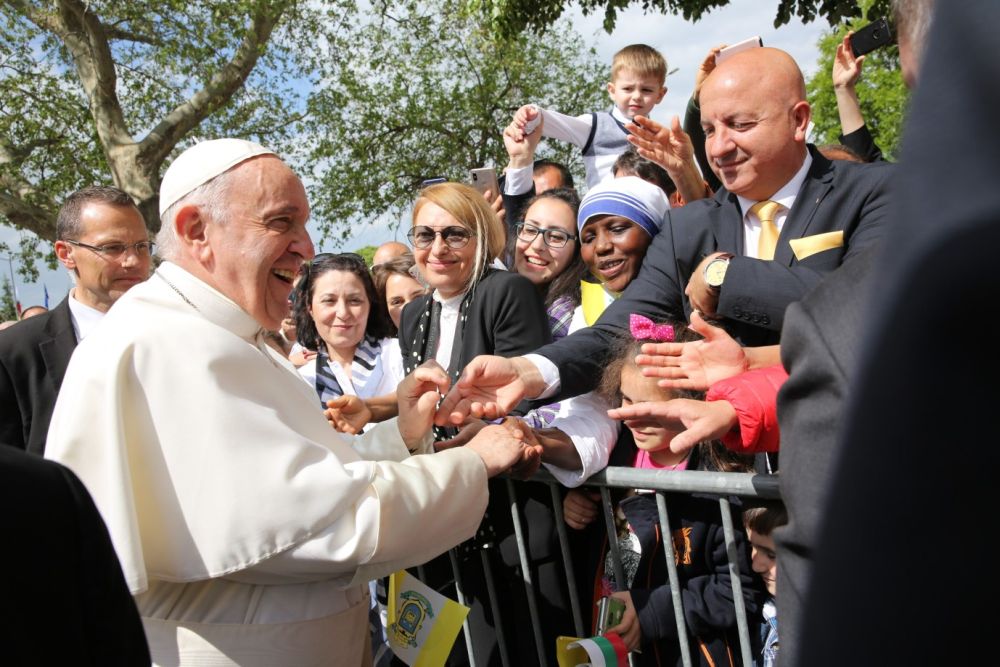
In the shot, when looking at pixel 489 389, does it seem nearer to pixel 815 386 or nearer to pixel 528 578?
pixel 528 578

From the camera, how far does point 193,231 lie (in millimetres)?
2447

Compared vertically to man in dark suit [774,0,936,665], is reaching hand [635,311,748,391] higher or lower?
lower

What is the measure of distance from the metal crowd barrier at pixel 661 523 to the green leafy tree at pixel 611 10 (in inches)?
248

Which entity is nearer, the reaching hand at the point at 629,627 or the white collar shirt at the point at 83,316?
the reaching hand at the point at 629,627

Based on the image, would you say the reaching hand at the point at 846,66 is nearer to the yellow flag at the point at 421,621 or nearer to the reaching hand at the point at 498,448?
the reaching hand at the point at 498,448

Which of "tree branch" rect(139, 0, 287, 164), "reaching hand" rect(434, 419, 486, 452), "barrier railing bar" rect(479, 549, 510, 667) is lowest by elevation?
"barrier railing bar" rect(479, 549, 510, 667)

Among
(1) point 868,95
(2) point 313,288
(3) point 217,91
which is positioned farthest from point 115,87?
(1) point 868,95

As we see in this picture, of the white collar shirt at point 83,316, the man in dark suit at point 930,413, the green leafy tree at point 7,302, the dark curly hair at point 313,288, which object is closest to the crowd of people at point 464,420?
the white collar shirt at point 83,316

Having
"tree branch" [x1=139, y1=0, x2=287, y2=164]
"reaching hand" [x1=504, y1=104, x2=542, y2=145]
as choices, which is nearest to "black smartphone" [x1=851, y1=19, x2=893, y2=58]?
"reaching hand" [x1=504, y1=104, x2=542, y2=145]

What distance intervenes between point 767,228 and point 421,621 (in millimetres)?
1754

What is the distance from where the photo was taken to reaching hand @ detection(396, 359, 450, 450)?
2.84m

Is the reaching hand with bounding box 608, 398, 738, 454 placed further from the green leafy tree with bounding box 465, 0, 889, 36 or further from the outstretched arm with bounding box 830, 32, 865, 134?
the green leafy tree with bounding box 465, 0, 889, 36

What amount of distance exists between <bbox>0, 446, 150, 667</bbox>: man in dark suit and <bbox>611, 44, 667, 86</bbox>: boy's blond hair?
5.31 meters

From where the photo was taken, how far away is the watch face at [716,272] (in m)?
2.54
